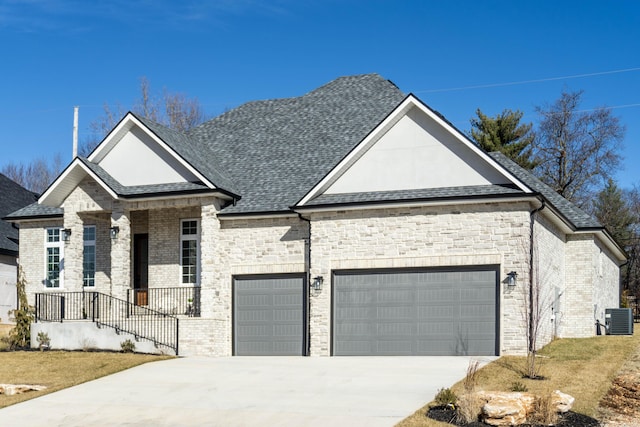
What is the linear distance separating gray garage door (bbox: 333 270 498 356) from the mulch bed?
778cm

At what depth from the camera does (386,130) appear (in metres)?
22.5

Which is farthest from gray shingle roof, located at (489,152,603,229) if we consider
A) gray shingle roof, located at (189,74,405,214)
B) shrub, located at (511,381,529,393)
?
shrub, located at (511,381,529,393)

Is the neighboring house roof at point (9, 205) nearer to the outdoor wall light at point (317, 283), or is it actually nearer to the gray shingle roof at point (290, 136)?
the gray shingle roof at point (290, 136)

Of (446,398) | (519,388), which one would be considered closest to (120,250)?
(446,398)

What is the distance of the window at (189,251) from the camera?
26.0 metres

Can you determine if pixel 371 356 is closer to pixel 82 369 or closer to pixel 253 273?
pixel 253 273

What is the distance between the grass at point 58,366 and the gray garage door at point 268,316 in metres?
2.72

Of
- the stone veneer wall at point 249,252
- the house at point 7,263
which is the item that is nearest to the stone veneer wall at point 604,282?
the stone veneer wall at point 249,252

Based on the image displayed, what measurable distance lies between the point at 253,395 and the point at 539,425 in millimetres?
6219

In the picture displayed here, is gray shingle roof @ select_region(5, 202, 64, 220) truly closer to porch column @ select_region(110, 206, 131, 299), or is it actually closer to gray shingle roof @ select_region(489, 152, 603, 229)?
porch column @ select_region(110, 206, 131, 299)

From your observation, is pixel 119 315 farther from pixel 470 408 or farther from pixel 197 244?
pixel 470 408

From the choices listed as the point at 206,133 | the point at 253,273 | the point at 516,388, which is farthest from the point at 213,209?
the point at 516,388

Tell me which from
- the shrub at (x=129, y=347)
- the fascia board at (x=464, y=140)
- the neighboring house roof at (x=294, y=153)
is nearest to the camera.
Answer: the fascia board at (x=464, y=140)

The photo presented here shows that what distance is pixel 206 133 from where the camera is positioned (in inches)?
1189
